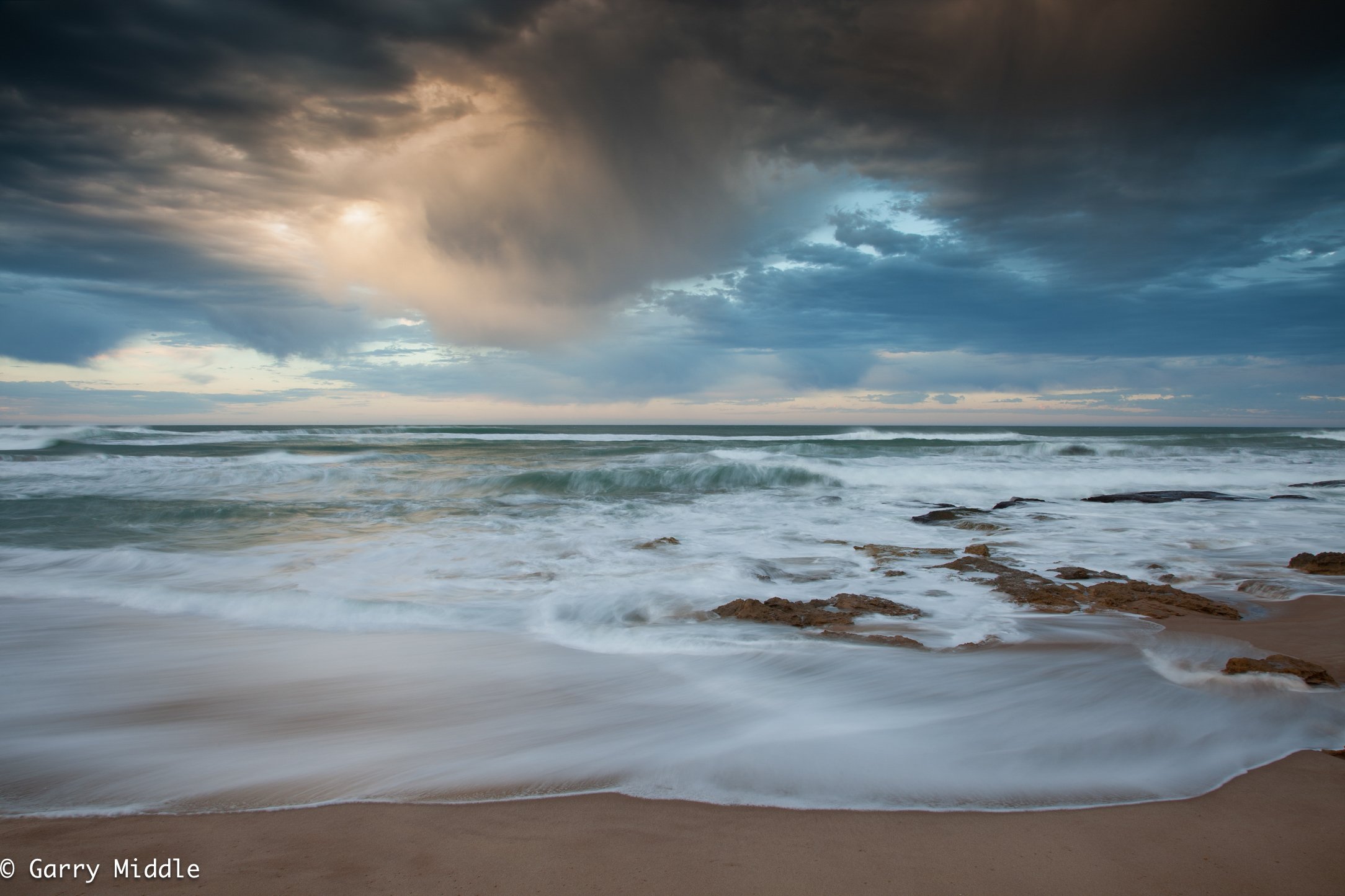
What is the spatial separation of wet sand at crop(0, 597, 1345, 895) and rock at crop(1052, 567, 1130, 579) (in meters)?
3.64

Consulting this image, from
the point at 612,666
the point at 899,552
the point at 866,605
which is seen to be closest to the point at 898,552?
the point at 899,552

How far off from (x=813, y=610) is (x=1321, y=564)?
5.32 meters

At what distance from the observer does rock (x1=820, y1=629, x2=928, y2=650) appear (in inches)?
164

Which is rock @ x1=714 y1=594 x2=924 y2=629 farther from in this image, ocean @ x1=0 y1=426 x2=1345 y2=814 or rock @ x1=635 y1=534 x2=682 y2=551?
rock @ x1=635 y1=534 x2=682 y2=551

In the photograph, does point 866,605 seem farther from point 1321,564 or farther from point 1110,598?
point 1321,564

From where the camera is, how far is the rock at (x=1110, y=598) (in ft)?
15.7

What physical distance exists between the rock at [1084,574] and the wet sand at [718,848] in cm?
364

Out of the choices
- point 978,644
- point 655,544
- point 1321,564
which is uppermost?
point 1321,564

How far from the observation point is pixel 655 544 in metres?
8.09

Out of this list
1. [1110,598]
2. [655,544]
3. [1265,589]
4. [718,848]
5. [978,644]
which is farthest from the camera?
[655,544]

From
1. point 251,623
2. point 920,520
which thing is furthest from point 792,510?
point 251,623

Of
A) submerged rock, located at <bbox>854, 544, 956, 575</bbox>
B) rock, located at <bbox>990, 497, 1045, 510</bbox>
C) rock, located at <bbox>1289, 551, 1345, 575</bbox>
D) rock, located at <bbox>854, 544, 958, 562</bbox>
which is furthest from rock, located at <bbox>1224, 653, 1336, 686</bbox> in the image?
rock, located at <bbox>990, 497, 1045, 510</bbox>

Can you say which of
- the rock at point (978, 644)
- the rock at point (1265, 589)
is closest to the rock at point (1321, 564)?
the rock at point (1265, 589)

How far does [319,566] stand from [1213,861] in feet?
24.3
